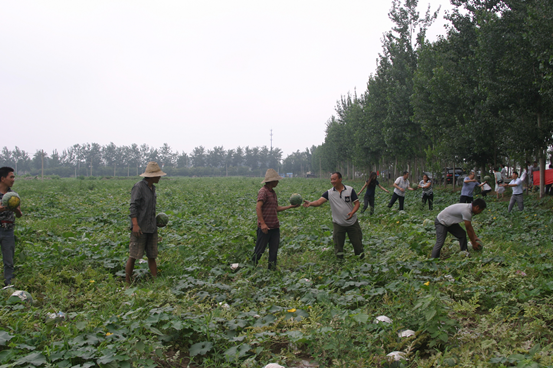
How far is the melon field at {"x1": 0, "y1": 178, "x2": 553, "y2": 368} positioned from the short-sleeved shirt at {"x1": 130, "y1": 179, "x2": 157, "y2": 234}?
0.82m

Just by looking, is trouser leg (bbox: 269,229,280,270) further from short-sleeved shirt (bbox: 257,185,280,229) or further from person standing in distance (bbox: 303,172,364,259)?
person standing in distance (bbox: 303,172,364,259)

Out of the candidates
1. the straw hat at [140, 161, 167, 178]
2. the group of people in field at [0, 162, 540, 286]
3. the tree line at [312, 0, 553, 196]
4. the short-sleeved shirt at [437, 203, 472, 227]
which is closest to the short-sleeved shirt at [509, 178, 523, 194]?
the tree line at [312, 0, 553, 196]

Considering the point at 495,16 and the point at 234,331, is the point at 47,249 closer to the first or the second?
the point at 234,331

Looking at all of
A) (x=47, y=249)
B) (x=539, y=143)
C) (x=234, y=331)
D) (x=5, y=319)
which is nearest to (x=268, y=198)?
(x=234, y=331)

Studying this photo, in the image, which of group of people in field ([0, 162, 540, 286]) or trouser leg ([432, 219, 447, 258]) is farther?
trouser leg ([432, 219, 447, 258])

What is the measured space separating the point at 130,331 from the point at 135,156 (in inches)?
6007

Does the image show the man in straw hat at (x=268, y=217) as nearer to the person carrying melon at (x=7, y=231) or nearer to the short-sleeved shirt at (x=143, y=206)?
the short-sleeved shirt at (x=143, y=206)

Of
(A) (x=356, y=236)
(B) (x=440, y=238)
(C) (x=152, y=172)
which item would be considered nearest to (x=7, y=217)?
(C) (x=152, y=172)

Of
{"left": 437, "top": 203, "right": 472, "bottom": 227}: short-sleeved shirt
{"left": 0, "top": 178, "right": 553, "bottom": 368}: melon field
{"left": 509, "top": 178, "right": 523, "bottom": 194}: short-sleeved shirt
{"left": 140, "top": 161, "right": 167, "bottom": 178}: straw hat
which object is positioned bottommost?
{"left": 0, "top": 178, "right": 553, "bottom": 368}: melon field

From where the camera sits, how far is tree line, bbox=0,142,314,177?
132750 mm

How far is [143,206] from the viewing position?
607 centimetres

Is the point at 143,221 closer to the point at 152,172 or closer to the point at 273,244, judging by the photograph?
the point at 152,172

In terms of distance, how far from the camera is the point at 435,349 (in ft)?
12.0

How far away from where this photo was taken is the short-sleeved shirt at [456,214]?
657cm
